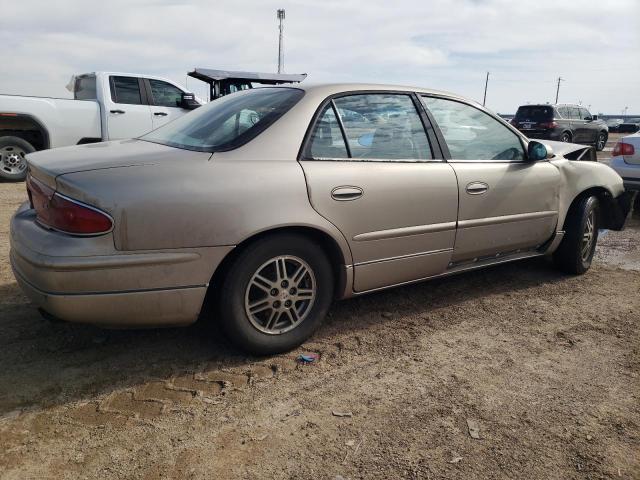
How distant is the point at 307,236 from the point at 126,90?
7.45m

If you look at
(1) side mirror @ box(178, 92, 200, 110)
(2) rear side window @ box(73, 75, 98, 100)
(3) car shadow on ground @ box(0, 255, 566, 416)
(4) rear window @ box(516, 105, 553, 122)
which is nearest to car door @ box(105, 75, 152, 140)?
(2) rear side window @ box(73, 75, 98, 100)

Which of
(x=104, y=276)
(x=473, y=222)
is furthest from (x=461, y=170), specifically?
(x=104, y=276)

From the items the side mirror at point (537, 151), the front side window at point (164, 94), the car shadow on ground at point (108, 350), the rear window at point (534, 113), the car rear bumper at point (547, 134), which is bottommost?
the car shadow on ground at point (108, 350)

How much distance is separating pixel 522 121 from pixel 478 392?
1769 centimetres

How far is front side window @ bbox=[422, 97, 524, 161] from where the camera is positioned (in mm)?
3633

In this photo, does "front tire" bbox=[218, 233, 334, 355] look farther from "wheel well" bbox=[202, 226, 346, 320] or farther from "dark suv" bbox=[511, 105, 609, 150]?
"dark suv" bbox=[511, 105, 609, 150]

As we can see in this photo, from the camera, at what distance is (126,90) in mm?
9078

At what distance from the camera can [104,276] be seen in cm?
239

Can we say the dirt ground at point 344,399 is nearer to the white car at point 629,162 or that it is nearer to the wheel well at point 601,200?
the wheel well at point 601,200

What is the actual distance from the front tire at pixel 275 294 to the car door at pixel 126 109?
22.9 feet

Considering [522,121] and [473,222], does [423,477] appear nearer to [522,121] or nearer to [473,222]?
[473,222]

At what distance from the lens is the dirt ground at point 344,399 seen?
2.09 meters

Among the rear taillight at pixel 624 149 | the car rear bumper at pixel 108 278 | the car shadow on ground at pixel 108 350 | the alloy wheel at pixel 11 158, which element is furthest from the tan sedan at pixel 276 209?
the alloy wheel at pixel 11 158

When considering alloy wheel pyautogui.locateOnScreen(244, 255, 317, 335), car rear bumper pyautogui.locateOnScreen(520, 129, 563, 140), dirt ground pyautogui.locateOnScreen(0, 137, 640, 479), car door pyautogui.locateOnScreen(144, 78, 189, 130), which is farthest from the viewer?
car rear bumper pyautogui.locateOnScreen(520, 129, 563, 140)
